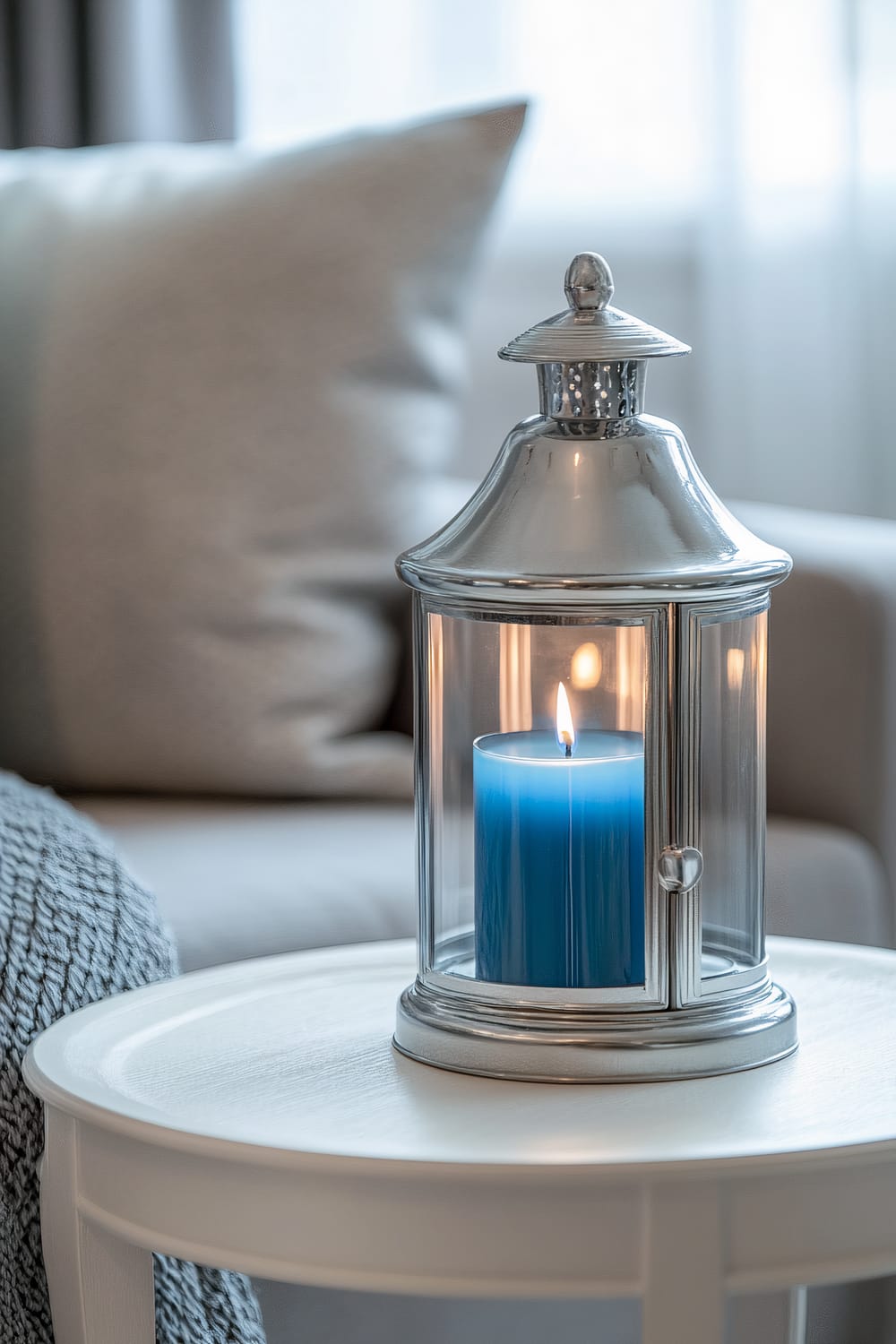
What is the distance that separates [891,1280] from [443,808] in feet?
2.48

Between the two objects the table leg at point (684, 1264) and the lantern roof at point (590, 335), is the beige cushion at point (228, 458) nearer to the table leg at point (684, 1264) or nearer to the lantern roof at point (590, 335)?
the lantern roof at point (590, 335)

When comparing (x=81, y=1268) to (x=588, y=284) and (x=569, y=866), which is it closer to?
(x=569, y=866)

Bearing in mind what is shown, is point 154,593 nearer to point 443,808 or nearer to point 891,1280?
point 443,808

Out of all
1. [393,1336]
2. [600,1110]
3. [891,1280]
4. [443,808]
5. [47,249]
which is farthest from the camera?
[47,249]

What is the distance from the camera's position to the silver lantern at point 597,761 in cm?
73

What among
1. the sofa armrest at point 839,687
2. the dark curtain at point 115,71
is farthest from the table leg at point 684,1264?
the dark curtain at point 115,71

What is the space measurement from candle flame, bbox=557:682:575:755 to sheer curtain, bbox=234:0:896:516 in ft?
4.45

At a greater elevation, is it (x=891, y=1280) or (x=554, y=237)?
(x=554, y=237)

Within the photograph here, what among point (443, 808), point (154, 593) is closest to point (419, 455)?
point (154, 593)

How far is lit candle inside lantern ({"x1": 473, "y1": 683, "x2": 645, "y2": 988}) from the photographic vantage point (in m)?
0.74

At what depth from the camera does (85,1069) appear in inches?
29.1

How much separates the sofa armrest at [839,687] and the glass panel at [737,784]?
0.57 m

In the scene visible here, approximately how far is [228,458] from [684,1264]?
926mm

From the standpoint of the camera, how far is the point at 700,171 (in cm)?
205
